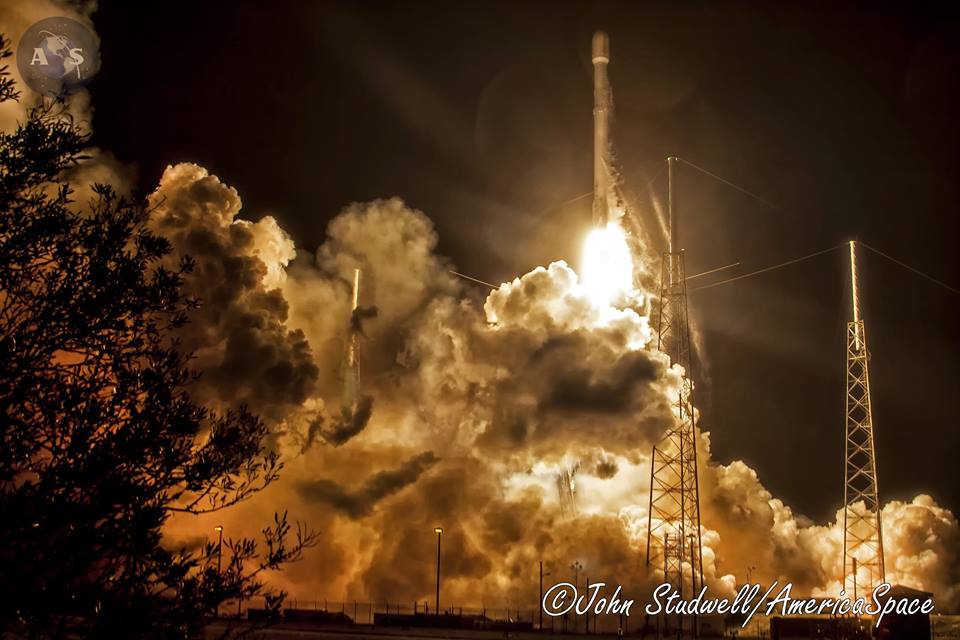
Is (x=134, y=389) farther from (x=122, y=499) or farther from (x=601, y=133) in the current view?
(x=601, y=133)

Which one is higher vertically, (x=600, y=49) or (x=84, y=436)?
(x=600, y=49)

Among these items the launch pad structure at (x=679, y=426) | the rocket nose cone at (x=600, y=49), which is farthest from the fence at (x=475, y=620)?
the rocket nose cone at (x=600, y=49)

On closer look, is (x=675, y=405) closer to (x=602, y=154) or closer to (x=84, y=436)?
(x=602, y=154)

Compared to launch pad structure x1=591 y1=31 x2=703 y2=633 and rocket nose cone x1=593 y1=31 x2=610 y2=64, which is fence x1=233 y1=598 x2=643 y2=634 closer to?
launch pad structure x1=591 y1=31 x2=703 y2=633

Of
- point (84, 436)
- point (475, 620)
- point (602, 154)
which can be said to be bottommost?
point (475, 620)

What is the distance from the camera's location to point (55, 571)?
17766 mm

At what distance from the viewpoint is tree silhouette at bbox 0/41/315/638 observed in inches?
676

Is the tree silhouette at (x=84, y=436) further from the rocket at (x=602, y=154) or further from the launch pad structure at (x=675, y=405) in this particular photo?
the rocket at (x=602, y=154)

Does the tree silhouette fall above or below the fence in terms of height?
above

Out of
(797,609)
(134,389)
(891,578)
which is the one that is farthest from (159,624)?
(891,578)

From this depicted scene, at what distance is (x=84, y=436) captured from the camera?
17859 millimetres

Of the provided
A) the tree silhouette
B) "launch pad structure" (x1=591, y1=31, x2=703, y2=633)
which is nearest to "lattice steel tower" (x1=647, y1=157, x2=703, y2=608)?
"launch pad structure" (x1=591, y1=31, x2=703, y2=633)

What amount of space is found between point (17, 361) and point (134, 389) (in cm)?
258

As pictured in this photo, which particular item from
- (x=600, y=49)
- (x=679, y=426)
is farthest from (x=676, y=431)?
(x=600, y=49)
